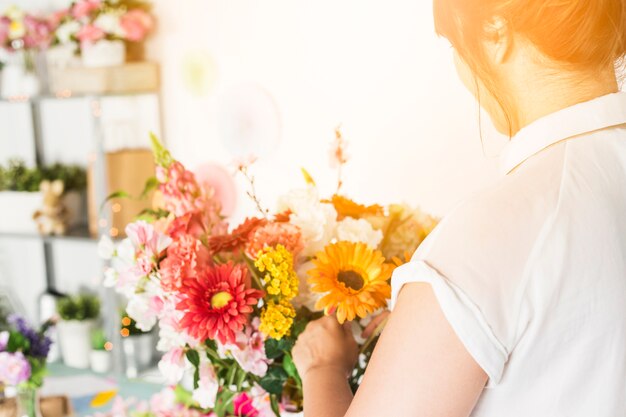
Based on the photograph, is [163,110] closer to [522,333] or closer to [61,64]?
[61,64]

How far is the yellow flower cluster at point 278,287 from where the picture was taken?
0.89 meters

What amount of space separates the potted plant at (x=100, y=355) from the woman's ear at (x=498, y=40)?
2.85 m

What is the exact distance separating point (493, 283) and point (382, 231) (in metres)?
0.40

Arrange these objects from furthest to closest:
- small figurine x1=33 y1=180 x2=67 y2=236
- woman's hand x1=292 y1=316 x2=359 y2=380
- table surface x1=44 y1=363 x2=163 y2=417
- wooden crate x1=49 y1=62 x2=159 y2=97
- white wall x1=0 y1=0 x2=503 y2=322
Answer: small figurine x1=33 y1=180 x2=67 y2=236, wooden crate x1=49 y1=62 x2=159 y2=97, table surface x1=44 y1=363 x2=163 y2=417, white wall x1=0 y1=0 x2=503 y2=322, woman's hand x1=292 y1=316 x2=359 y2=380

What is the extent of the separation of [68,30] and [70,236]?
2.84ft

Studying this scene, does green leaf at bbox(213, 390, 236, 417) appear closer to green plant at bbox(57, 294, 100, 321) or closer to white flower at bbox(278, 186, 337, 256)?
white flower at bbox(278, 186, 337, 256)

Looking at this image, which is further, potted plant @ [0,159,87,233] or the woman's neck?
potted plant @ [0,159,87,233]

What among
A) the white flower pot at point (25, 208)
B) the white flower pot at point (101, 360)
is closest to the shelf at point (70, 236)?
the white flower pot at point (25, 208)

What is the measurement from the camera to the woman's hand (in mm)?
859

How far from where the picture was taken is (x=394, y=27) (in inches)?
79.0

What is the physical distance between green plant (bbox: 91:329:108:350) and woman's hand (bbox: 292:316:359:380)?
8.46 feet

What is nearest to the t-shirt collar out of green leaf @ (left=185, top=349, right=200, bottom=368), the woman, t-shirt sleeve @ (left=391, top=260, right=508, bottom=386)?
the woman

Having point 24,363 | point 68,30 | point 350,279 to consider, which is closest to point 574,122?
point 350,279

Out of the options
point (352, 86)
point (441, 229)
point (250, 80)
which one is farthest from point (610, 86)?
point (250, 80)
